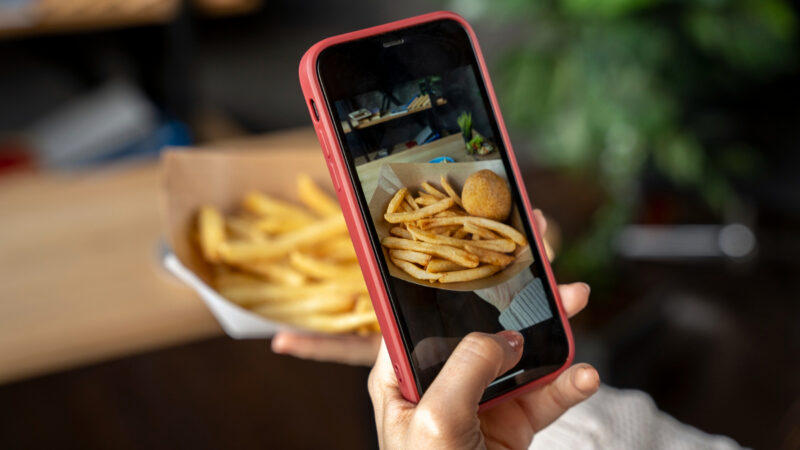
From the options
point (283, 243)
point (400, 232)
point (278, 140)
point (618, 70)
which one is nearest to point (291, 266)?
point (283, 243)

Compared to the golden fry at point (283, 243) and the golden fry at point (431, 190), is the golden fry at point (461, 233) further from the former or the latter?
the golden fry at point (283, 243)

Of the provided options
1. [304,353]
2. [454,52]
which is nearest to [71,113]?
[304,353]

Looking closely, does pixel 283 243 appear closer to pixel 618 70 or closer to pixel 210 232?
pixel 210 232

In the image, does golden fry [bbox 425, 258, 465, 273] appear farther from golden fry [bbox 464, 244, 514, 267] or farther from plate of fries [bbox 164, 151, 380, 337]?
plate of fries [bbox 164, 151, 380, 337]

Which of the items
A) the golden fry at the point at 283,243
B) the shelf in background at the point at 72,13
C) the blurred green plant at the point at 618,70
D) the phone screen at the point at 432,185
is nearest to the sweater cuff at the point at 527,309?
the phone screen at the point at 432,185

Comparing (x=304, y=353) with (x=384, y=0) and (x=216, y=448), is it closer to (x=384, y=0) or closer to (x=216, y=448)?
(x=216, y=448)

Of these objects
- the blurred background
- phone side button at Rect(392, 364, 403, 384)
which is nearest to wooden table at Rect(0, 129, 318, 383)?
the blurred background
